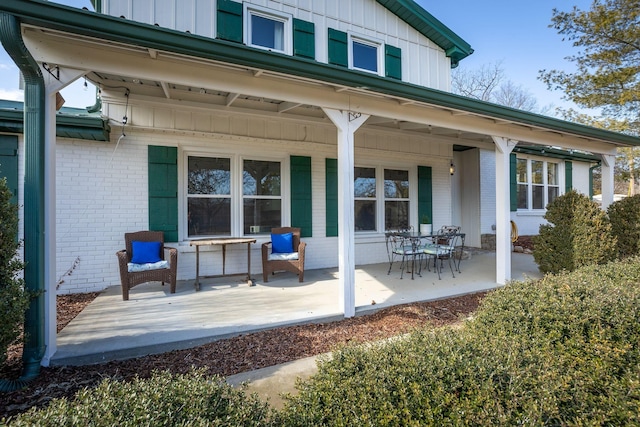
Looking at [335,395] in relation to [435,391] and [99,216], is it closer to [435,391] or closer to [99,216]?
[435,391]

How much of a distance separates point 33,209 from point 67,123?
7.99 ft

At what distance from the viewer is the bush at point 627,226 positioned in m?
5.99

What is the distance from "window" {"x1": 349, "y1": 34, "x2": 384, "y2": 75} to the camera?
717 centimetres

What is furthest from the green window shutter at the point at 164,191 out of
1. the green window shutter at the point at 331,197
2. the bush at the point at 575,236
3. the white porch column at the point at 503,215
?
the bush at the point at 575,236

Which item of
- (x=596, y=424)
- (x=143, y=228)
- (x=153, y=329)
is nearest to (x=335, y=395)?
(x=596, y=424)

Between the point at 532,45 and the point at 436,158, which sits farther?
the point at 532,45

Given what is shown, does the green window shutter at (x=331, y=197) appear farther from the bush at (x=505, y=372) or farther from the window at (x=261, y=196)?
the bush at (x=505, y=372)

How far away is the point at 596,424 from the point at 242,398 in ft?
5.49

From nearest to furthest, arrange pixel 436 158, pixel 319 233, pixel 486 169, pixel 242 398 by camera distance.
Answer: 1. pixel 242 398
2. pixel 319 233
3. pixel 436 158
4. pixel 486 169

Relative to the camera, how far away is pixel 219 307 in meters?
4.05

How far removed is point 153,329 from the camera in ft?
10.9

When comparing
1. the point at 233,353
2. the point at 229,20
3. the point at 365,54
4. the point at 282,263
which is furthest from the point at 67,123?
the point at 365,54

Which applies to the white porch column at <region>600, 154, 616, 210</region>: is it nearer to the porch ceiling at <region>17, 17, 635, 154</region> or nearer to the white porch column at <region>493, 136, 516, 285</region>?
the porch ceiling at <region>17, 17, 635, 154</region>

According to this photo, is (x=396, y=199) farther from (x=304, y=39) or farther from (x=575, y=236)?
(x=304, y=39)
